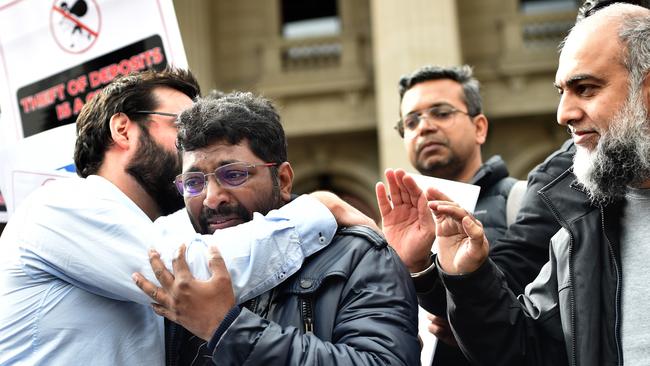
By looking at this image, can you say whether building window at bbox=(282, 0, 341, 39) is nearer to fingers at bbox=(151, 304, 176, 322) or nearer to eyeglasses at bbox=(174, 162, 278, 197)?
eyeglasses at bbox=(174, 162, 278, 197)

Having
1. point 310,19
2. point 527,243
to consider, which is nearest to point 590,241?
point 527,243

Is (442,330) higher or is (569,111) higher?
(569,111)

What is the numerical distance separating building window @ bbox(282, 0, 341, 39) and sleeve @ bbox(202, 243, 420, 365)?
41.9 ft

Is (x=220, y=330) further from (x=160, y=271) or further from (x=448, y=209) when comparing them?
(x=448, y=209)

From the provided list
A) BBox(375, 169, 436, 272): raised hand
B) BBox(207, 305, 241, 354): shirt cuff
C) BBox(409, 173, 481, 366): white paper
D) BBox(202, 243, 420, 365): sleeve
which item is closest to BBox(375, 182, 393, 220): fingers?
BBox(375, 169, 436, 272): raised hand

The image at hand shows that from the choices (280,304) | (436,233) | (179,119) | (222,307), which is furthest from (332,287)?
(179,119)

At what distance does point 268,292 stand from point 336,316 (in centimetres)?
22

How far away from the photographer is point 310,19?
14719 mm

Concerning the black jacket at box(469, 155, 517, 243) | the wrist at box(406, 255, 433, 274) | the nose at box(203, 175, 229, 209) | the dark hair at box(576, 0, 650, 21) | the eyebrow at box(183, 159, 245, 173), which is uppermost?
the dark hair at box(576, 0, 650, 21)

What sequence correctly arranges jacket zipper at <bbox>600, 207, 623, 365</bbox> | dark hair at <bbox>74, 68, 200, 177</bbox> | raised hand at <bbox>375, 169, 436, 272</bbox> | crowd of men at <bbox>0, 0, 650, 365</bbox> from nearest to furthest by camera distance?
crowd of men at <bbox>0, 0, 650, 365</bbox>, jacket zipper at <bbox>600, 207, 623, 365</bbox>, raised hand at <bbox>375, 169, 436, 272</bbox>, dark hair at <bbox>74, 68, 200, 177</bbox>

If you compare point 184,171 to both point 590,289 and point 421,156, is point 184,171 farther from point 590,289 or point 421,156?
point 421,156

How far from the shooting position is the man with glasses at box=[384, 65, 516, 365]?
3.65 metres

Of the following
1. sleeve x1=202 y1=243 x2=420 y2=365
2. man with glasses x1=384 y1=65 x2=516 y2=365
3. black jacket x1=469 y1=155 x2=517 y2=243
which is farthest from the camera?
man with glasses x1=384 y1=65 x2=516 y2=365

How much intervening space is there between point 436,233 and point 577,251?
15.9 inches
